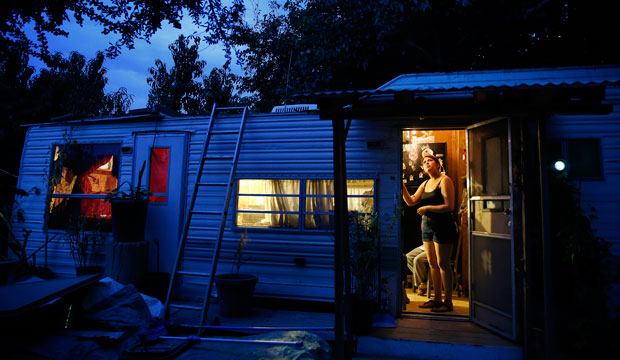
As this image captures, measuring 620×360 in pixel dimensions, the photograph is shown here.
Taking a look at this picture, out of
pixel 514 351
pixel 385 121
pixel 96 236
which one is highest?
pixel 385 121

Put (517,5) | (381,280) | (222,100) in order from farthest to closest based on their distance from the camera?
(222,100) < (517,5) < (381,280)

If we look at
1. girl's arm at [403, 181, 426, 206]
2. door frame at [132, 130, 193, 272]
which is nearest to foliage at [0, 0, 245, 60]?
door frame at [132, 130, 193, 272]

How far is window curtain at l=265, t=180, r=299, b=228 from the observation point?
5234 mm

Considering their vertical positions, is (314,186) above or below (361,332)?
above

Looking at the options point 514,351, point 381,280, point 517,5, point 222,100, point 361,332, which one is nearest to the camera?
point 514,351

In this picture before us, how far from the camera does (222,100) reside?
56.2 ft

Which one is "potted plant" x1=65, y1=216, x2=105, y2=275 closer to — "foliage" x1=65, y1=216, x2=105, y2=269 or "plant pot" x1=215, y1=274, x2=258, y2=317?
"foliage" x1=65, y1=216, x2=105, y2=269

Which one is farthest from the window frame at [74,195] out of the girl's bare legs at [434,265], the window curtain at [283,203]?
the girl's bare legs at [434,265]

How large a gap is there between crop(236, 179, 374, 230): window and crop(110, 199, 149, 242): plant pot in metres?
1.41

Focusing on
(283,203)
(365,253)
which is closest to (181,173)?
(283,203)

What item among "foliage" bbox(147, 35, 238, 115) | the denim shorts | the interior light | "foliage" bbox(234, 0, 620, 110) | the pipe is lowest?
the pipe

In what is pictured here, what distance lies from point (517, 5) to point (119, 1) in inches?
367

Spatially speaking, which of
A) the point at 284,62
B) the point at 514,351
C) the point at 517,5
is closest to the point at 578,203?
the point at 514,351

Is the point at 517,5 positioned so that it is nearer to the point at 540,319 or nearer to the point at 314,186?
the point at 314,186
